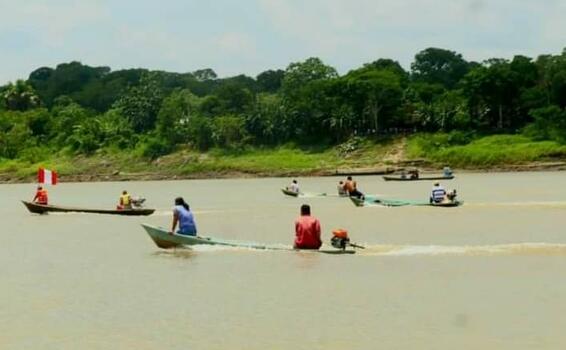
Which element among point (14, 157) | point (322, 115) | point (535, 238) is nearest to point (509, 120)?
point (322, 115)

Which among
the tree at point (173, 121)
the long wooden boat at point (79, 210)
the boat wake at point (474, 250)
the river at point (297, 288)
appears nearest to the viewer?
the river at point (297, 288)

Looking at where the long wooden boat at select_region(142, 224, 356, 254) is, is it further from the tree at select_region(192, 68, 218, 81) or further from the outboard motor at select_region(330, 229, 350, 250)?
the tree at select_region(192, 68, 218, 81)

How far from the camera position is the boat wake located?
2322 cm

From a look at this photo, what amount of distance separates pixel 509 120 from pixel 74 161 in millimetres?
41263

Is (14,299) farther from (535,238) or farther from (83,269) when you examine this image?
(535,238)

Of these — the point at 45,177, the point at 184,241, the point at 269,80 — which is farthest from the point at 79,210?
the point at 269,80

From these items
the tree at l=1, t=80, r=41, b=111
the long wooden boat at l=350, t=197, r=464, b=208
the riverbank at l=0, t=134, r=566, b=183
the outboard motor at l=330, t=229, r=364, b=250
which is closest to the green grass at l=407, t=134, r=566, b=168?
the riverbank at l=0, t=134, r=566, b=183

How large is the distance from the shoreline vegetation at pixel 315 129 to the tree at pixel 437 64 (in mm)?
17280

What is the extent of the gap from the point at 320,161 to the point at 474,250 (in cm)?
6090

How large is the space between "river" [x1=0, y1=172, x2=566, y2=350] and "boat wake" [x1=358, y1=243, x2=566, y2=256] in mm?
49

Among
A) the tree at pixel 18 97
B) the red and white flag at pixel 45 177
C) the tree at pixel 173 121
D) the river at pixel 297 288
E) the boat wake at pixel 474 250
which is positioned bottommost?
the river at pixel 297 288

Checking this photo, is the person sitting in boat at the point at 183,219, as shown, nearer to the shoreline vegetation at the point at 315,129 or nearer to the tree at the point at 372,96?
the shoreline vegetation at the point at 315,129

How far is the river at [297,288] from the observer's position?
49.7 feet

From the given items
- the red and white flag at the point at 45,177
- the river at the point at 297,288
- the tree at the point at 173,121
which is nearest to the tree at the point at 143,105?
the tree at the point at 173,121
